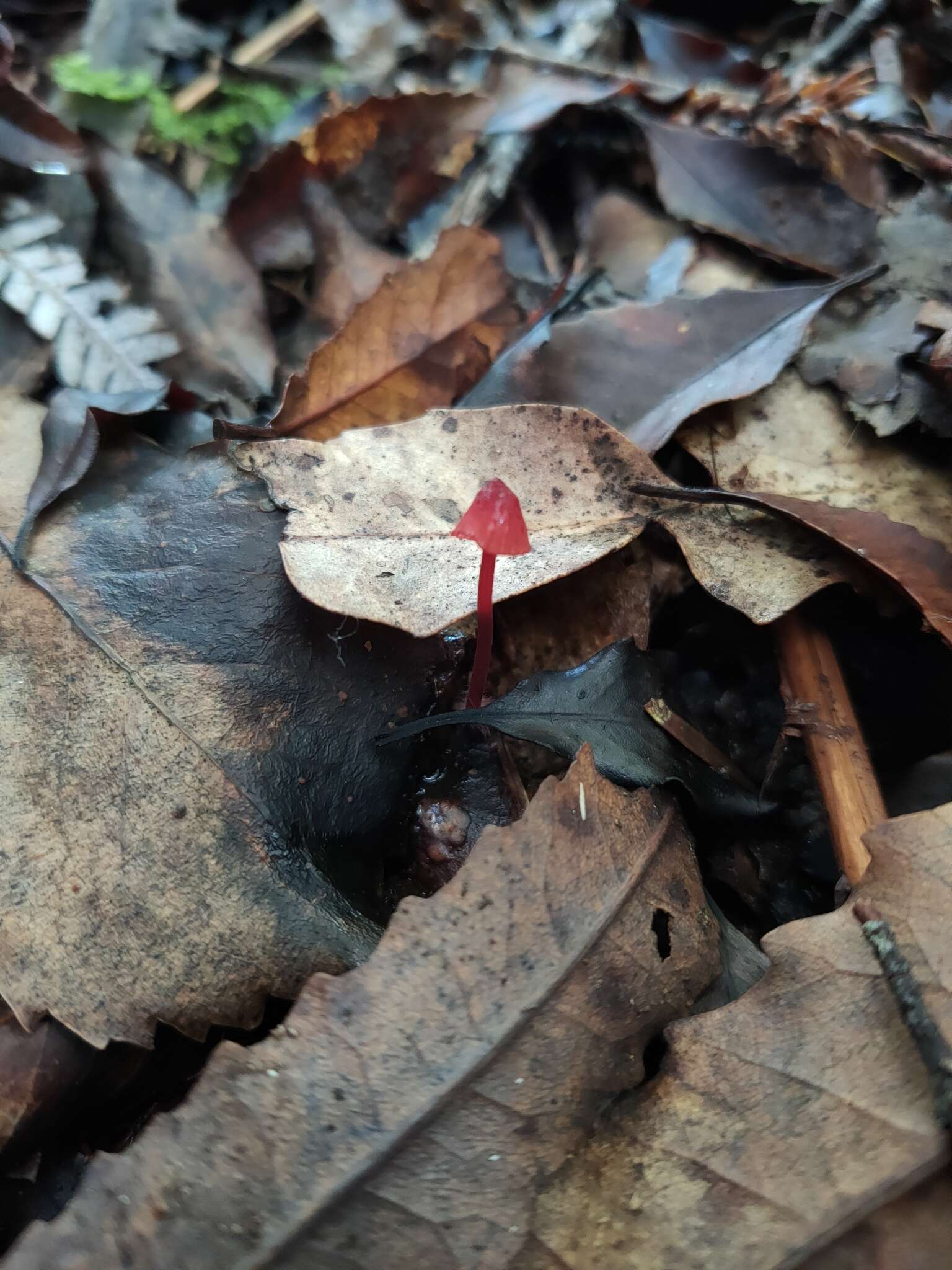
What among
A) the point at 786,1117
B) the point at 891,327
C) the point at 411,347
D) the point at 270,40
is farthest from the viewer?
the point at 270,40

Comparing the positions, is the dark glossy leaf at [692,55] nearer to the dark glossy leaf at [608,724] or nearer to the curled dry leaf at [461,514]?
the curled dry leaf at [461,514]

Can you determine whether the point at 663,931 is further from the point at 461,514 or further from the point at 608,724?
the point at 461,514

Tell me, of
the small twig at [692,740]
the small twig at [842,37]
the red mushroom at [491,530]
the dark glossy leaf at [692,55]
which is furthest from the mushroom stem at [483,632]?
the dark glossy leaf at [692,55]

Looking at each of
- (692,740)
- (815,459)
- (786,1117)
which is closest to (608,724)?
(692,740)

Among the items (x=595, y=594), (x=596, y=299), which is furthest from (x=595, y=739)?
(x=596, y=299)

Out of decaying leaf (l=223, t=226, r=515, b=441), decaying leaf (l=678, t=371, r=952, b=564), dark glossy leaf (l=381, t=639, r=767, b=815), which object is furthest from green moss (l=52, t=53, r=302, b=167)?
dark glossy leaf (l=381, t=639, r=767, b=815)

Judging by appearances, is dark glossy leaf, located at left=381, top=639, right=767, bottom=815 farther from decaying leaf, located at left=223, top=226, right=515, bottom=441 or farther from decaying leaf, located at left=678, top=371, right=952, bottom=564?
decaying leaf, located at left=223, top=226, right=515, bottom=441
